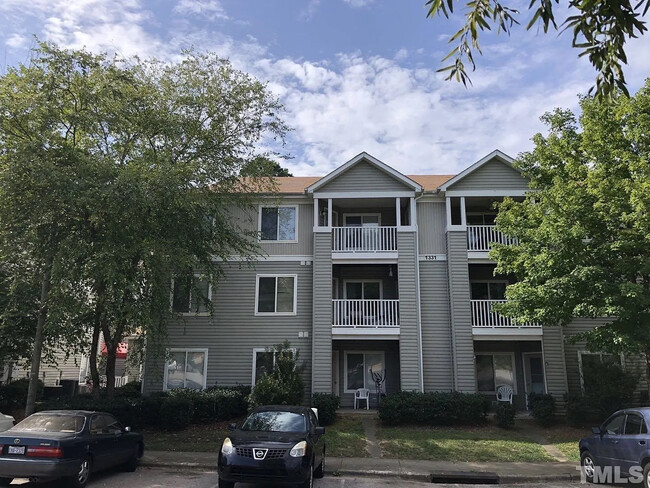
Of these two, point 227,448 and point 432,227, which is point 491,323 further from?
point 227,448

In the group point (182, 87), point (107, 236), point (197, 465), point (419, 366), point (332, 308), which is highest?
point (182, 87)

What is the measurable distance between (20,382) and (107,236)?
1091cm

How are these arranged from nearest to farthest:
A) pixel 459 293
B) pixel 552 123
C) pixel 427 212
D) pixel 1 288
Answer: pixel 552 123, pixel 1 288, pixel 459 293, pixel 427 212

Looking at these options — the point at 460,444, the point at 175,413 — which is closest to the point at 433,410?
the point at 460,444

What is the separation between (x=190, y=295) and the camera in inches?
719

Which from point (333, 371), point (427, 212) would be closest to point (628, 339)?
point (427, 212)

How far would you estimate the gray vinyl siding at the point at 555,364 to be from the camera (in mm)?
17984

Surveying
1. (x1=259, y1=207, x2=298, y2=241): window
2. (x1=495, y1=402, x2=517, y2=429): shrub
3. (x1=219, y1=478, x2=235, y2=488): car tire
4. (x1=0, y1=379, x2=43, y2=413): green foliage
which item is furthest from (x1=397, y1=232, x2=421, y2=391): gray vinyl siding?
(x1=0, y1=379, x2=43, y2=413): green foliage

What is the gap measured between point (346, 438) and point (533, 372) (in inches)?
377

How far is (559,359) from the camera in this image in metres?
18.2

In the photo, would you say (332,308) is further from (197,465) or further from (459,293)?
(197,465)

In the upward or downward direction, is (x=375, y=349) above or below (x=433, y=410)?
above

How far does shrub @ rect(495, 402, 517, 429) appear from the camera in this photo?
16.0m

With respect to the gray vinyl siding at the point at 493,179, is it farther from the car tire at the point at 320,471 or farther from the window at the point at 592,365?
the car tire at the point at 320,471
